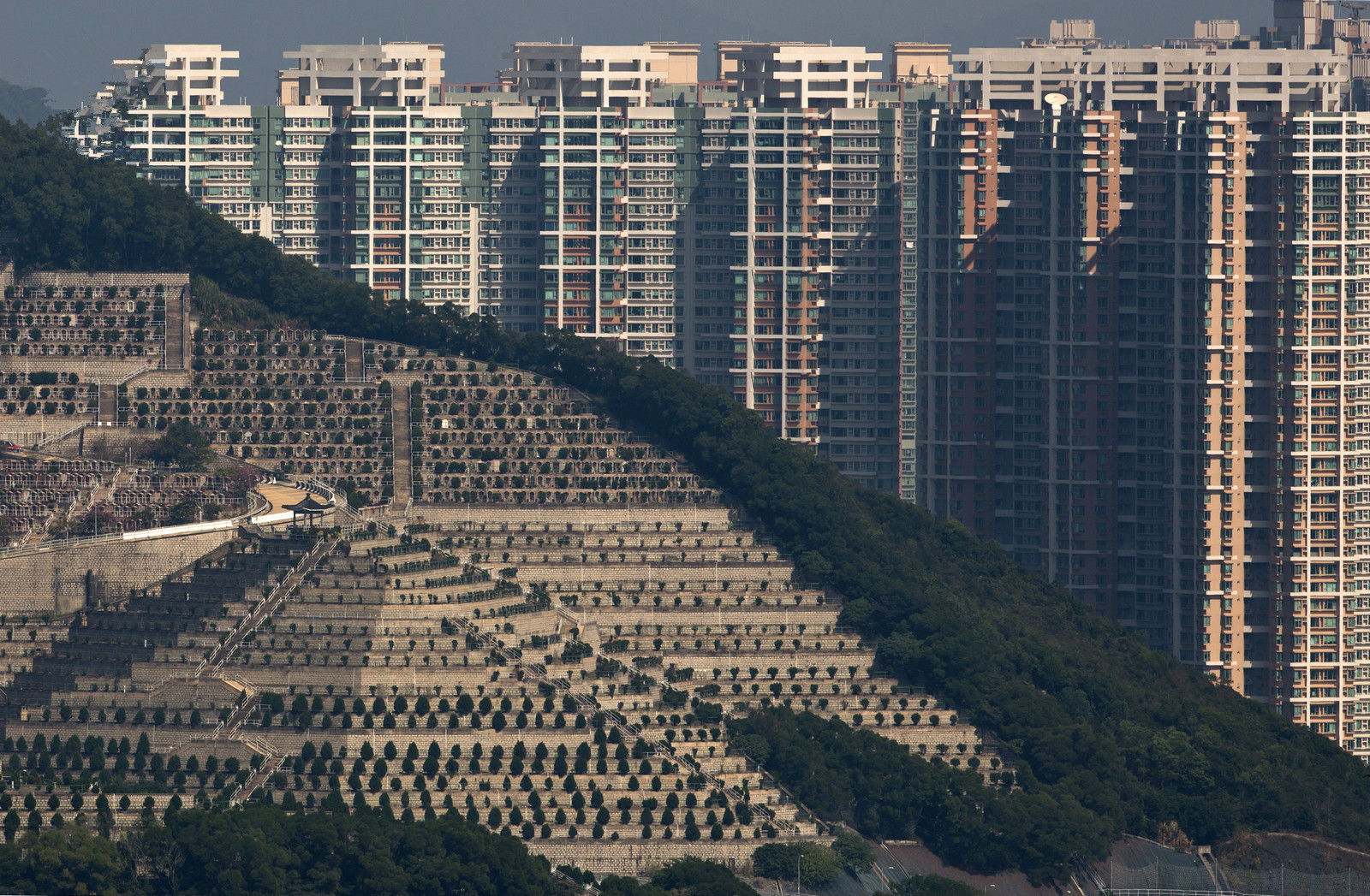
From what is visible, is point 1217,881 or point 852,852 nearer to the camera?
point 852,852

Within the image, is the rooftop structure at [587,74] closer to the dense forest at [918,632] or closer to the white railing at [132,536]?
Result: the dense forest at [918,632]

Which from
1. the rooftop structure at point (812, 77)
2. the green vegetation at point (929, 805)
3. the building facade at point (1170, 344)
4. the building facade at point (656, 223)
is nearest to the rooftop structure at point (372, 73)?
the building facade at point (656, 223)

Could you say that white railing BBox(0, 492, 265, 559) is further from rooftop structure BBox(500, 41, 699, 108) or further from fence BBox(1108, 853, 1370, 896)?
rooftop structure BBox(500, 41, 699, 108)

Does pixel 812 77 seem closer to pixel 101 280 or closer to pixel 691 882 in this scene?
pixel 101 280

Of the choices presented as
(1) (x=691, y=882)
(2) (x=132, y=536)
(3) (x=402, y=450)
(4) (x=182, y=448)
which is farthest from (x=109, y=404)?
(1) (x=691, y=882)

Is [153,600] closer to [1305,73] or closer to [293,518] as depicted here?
[293,518]

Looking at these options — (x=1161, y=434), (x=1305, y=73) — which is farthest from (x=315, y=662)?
(x=1305, y=73)
